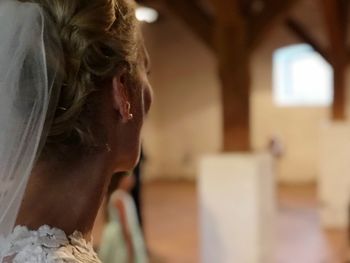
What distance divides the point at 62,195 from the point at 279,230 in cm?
700

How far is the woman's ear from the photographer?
3.39 feet

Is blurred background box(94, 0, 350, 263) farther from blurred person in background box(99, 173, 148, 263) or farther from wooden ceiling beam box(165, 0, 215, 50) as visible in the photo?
blurred person in background box(99, 173, 148, 263)

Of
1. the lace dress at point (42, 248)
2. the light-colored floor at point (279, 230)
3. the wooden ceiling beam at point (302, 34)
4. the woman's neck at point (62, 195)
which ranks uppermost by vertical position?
the wooden ceiling beam at point (302, 34)

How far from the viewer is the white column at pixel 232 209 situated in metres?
4.85

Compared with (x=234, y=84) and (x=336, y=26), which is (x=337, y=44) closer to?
(x=336, y=26)

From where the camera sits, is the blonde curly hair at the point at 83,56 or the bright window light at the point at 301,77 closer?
the blonde curly hair at the point at 83,56

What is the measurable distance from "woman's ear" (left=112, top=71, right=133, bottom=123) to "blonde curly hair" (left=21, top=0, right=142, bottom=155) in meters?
0.02

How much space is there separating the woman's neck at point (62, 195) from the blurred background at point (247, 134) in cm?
51

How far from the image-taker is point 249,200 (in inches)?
191

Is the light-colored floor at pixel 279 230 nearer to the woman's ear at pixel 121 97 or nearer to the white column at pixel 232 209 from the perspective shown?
the white column at pixel 232 209

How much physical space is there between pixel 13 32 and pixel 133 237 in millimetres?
3022

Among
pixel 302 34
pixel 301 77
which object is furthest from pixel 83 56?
pixel 301 77

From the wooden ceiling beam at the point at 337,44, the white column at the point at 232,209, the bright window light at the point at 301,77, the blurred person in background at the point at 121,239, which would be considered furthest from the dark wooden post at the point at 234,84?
the bright window light at the point at 301,77

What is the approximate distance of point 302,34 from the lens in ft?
34.3
